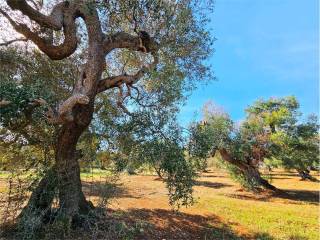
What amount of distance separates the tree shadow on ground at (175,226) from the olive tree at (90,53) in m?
2.39

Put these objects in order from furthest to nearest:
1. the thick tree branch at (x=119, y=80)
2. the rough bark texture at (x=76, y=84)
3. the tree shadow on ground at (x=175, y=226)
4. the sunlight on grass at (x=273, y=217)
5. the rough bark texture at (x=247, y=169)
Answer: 1. the rough bark texture at (x=247, y=169)
2. the sunlight on grass at (x=273, y=217)
3. the tree shadow on ground at (x=175, y=226)
4. the thick tree branch at (x=119, y=80)
5. the rough bark texture at (x=76, y=84)

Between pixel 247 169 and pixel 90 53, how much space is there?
65.3 ft

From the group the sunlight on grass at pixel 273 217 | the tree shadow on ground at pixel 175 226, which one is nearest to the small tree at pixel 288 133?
the sunlight on grass at pixel 273 217

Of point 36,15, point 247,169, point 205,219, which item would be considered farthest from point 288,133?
point 36,15

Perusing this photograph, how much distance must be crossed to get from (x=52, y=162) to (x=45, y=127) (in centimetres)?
119

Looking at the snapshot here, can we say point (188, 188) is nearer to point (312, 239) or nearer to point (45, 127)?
point (45, 127)

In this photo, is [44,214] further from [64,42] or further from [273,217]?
[273,217]

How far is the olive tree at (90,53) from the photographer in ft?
33.3

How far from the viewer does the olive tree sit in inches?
400

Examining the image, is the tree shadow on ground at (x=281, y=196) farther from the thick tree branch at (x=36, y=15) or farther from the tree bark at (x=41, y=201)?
the thick tree branch at (x=36, y=15)

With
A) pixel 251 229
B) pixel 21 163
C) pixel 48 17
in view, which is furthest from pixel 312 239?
pixel 48 17

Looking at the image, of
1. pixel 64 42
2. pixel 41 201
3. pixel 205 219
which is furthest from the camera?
pixel 205 219

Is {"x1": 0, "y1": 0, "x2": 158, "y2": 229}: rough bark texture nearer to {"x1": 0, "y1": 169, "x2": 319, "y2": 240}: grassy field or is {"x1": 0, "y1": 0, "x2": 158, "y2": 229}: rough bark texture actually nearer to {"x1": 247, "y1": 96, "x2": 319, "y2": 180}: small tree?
{"x1": 0, "y1": 169, "x2": 319, "y2": 240}: grassy field

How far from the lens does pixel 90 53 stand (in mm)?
11023
